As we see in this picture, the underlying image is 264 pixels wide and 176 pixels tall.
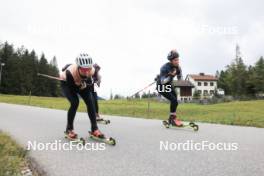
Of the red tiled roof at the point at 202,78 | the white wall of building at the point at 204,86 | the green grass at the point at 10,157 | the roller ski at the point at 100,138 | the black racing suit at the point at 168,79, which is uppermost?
the red tiled roof at the point at 202,78

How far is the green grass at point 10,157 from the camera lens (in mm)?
4345

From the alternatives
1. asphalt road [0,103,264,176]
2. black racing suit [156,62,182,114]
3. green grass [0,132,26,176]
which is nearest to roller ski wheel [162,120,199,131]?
black racing suit [156,62,182,114]

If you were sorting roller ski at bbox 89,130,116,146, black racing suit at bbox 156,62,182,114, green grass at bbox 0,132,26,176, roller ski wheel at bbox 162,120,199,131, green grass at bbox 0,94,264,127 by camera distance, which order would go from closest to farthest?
green grass at bbox 0,132,26,176 < roller ski at bbox 89,130,116,146 < roller ski wheel at bbox 162,120,199,131 < black racing suit at bbox 156,62,182,114 < green grass at bbox 0,94,264,127

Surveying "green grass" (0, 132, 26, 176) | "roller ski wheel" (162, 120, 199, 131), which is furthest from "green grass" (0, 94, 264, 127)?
"green grass" (0, 132, 26, 176)

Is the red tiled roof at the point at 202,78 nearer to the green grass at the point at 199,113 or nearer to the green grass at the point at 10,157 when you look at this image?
the green grass at the point at 199,113

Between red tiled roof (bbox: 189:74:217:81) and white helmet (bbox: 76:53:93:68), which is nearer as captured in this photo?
white helmet (bbox: 76:53:93:68)

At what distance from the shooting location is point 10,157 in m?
5.25

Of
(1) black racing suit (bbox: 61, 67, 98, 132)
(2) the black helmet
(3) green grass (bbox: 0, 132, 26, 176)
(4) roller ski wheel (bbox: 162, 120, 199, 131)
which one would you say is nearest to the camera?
(3) green grass (bbox: 0, 132, 26, 176)

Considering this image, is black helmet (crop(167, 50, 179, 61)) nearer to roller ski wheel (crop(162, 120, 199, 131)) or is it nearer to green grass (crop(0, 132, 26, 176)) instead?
roller ski wheel (crop(162, 120, 199, 131))

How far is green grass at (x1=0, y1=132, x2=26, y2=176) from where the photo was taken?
4345mm

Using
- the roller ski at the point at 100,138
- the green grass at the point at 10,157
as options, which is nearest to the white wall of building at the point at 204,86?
the roller ski at the point at 100,138

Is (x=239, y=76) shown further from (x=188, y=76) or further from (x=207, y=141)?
(x=207, y=141)

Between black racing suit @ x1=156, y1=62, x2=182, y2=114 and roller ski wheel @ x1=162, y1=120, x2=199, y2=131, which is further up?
black racing suit @ x1=156, y1=62, x2=182, y2=114

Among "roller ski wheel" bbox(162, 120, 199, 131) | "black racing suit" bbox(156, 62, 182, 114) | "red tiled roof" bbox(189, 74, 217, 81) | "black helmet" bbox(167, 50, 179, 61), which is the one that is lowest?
"roller ski wheel" bbox(162, 120, 199, 131)
